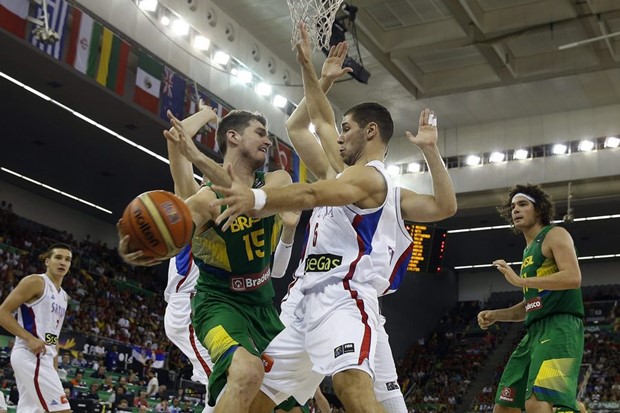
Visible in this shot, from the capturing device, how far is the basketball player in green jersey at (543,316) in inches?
217

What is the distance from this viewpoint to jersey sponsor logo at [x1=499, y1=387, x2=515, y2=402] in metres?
5.83

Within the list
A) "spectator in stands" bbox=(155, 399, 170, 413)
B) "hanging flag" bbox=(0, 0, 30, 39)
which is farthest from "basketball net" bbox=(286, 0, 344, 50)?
"spectator in stands" bbox=(155, 399, 170, 413)

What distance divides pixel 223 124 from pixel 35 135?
17265 millimetres

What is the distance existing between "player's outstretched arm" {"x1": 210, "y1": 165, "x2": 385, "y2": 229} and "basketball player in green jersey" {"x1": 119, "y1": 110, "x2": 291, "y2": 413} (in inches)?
25.5

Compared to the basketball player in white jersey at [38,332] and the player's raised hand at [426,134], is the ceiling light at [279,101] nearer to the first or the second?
the basketball player in white jersey at [38,332]

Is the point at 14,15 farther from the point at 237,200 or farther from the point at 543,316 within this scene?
the point at 237,200

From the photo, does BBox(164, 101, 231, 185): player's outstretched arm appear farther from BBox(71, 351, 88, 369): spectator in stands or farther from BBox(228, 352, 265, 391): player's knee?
BBox(71, 351, 88, 369): spectator in stands

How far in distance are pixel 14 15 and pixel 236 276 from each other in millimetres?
10805

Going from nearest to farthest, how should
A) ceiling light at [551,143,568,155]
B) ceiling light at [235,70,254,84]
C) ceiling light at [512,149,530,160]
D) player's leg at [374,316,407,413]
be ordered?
player's leg at [374,316,407,413] < ceiling light at [235,70,254,84] < ceiling light at [551,143,568,155] < ceiling light at [512,149,530,160]

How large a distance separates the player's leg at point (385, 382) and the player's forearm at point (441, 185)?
0.76 meters

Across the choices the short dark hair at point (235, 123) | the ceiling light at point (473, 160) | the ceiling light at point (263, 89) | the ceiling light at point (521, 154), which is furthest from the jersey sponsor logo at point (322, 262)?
the ceiling light at point (473, 160)

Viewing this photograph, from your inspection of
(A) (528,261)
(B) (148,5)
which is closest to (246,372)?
(A) (528,261)

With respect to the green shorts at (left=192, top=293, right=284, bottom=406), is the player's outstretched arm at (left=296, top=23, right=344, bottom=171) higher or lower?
higher

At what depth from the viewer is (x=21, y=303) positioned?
300 inches
